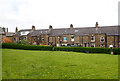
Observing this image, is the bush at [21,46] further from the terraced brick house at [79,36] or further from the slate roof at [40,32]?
the slate roof at [40,32]

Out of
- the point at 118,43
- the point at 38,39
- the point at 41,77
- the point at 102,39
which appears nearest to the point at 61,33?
the point at 38,39

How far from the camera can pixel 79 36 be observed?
6253 centimetres

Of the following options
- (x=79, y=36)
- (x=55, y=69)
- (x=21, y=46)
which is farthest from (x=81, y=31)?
(x=55, y=69)

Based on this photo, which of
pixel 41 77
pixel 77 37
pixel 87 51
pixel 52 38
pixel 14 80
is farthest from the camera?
pixel 52 38

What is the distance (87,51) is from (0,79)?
32.4 m

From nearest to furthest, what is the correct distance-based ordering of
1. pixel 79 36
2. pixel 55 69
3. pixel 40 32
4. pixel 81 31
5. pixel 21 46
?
pixel 55 69 → pixel 21 46 → pixel 79 36 → pixel 81 31 → pixel 40 32

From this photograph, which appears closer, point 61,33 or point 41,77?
point 41,77

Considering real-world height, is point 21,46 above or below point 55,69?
above

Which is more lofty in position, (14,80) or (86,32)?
(86,32)

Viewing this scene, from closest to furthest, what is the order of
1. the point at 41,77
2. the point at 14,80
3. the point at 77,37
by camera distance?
the point at 14,80 < the point at 41,77 < the point at 77,37

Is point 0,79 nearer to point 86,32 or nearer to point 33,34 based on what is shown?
point 86,32

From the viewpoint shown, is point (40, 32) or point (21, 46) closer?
point (21, 46)

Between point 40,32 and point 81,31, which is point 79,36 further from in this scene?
point 40,32

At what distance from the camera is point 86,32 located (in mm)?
63219
